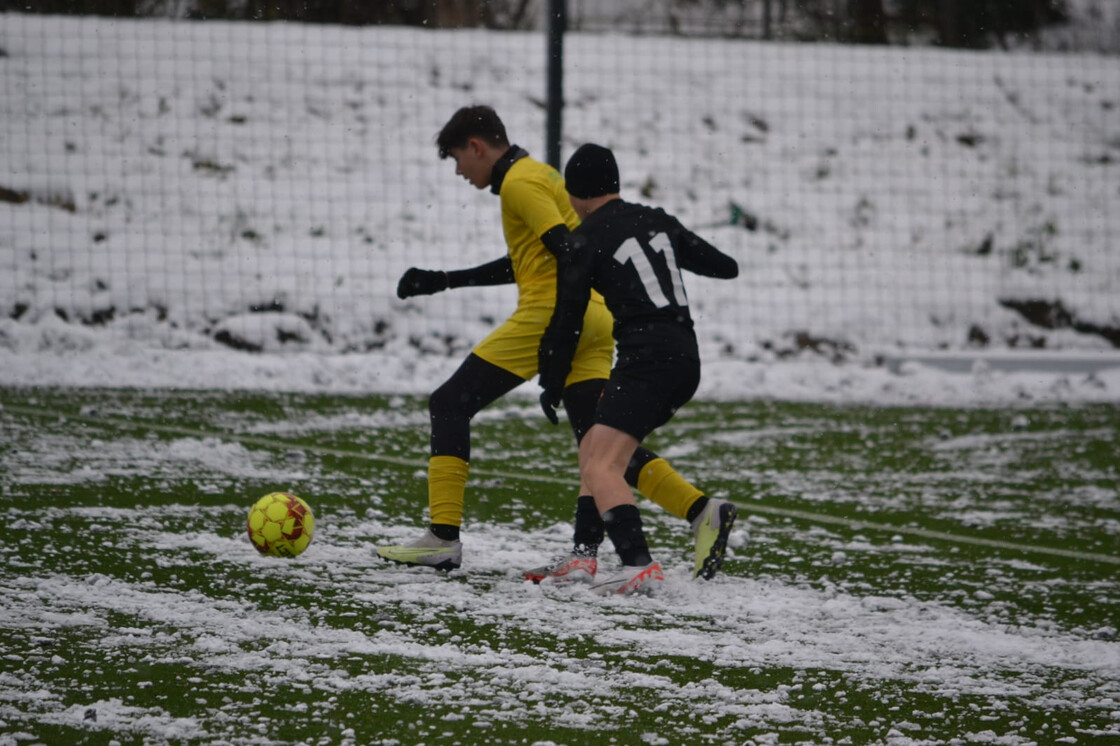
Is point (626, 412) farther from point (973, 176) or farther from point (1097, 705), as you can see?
point (973, 176)

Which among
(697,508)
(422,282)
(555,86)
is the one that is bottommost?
(697,508)

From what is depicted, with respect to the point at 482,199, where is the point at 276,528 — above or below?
below

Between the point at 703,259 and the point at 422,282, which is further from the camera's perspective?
the point at 422,282

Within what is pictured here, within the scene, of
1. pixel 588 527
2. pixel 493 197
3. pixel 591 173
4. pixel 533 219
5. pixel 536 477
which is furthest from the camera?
pixel 493 197

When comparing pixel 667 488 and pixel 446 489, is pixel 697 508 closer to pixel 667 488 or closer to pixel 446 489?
pixel 667 488

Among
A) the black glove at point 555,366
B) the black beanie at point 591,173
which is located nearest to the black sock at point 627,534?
the black glove at point 555,366

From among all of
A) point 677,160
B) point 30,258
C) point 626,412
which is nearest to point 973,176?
point 677,160

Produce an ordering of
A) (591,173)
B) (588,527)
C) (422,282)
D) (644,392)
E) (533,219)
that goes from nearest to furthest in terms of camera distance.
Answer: (644,392), (591,173), (533,219), (588,527), (422,282)

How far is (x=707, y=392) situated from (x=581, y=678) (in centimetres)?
627

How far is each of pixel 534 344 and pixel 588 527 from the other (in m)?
0.70

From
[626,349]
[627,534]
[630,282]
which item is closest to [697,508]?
[627,534]

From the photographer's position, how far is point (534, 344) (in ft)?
15.5

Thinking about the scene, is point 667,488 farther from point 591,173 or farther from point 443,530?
point 591,173

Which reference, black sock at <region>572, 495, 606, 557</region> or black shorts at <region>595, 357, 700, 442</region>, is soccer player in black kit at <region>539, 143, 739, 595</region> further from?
black sock at <region>572, 495, 606, 557</region>
